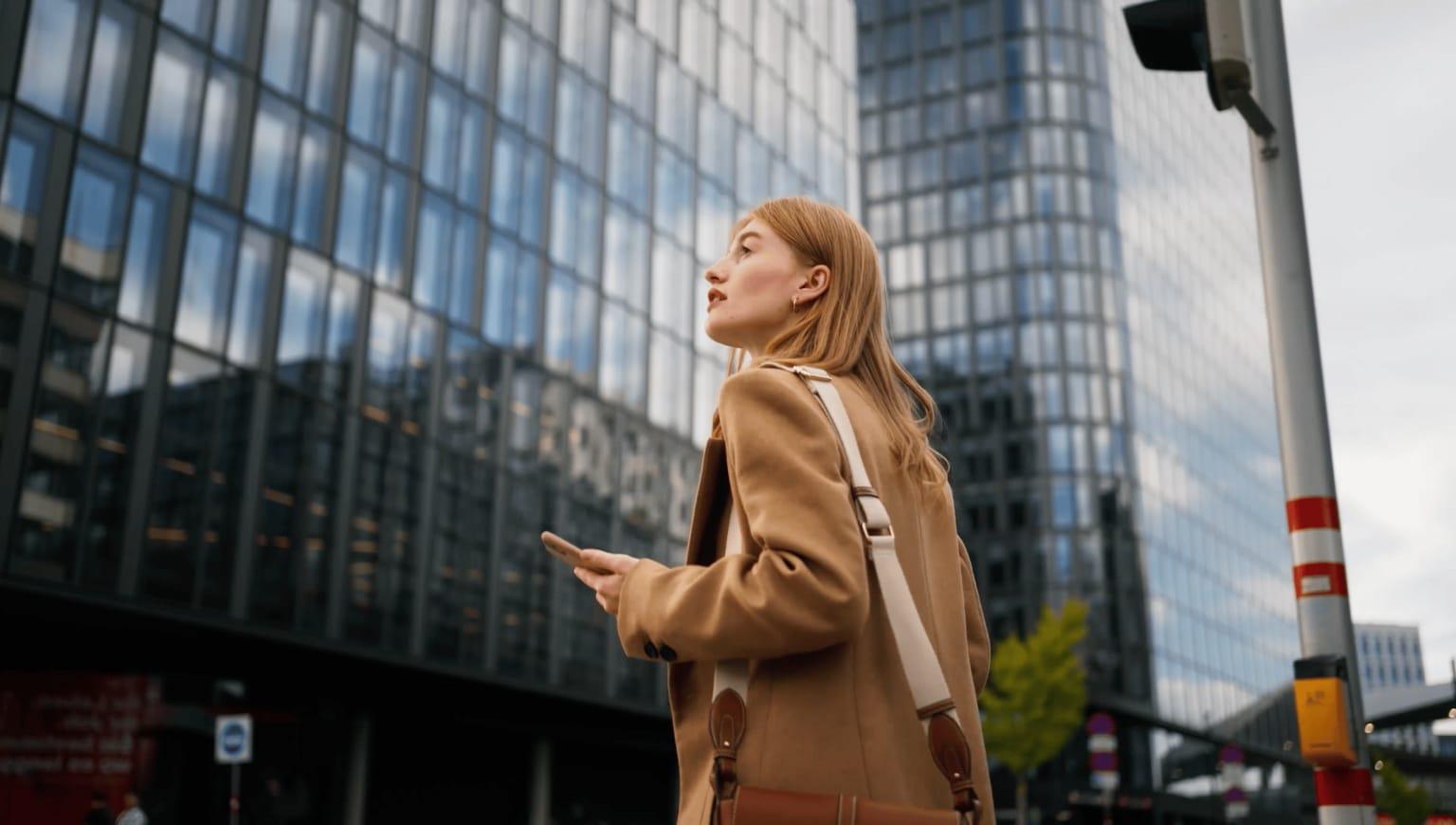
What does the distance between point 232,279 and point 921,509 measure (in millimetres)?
20305

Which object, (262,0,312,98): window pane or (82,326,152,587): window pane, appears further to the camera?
(262,0,312,98): window pane

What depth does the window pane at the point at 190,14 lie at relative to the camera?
1966 cm

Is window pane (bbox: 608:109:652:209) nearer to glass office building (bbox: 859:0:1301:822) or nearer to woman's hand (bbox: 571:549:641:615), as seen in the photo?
woman's hand (bbox: 571:549:641:615)

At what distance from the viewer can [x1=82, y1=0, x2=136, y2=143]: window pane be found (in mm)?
18484

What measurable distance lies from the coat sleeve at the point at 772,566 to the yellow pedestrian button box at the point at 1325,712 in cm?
388

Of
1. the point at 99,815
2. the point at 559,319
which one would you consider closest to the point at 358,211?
the point at 559,319

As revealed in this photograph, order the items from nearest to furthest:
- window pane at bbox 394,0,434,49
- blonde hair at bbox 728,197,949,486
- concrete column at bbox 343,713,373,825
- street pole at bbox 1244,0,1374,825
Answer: blonde hair at bbox 728,197,949,486 → street pole at bbox 1244,0,1374,825 → window pane at bbox 394,0,434,49 → concrete column at bbox 343,713,373,825

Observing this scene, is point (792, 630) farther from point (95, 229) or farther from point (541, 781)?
point (541, 781)

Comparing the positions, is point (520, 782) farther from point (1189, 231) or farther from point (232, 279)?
point (1189, 231)

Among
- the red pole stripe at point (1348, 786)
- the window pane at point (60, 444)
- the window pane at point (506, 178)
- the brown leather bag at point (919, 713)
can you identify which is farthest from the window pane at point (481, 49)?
the brown leather bag at point (919, 713)

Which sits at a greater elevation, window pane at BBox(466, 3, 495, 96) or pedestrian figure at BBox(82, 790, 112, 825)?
window pane at BBox(466, 3, 495, 96)

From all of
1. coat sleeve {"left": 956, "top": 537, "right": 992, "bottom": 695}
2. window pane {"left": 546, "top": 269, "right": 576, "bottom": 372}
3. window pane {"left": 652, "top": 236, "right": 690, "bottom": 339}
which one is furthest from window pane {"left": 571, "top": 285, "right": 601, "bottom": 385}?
coat sleeve {"left": 956, "top": 537, "right": 992, "bottom": 695}

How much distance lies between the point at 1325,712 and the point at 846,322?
146 inches

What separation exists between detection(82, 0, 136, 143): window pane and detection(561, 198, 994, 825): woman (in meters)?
18.8
